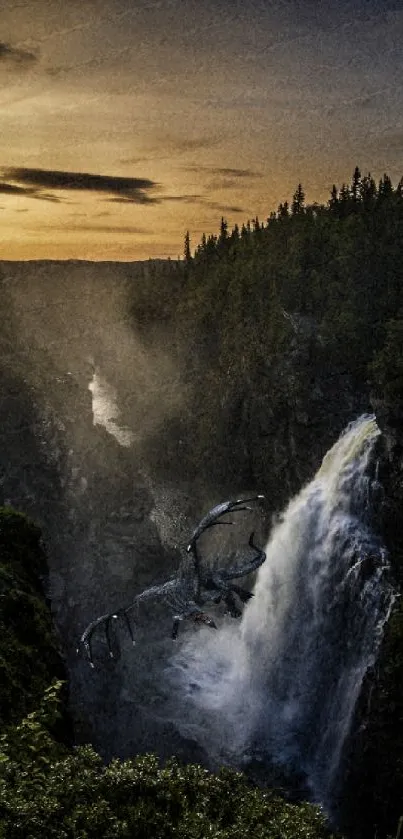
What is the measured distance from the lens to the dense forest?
1151 cm

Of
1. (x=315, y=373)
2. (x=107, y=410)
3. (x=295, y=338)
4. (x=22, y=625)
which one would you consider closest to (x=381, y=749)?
(x=22, y=625)

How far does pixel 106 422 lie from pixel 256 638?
5930 cm

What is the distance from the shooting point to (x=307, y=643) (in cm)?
3762

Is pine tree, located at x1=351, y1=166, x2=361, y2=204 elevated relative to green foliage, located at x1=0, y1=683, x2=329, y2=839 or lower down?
elevated

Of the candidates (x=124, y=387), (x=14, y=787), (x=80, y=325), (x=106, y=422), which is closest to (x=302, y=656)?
(x=14, y=787)

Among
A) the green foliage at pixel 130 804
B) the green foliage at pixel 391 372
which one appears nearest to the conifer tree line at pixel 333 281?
the green foliage at pixel 391 372

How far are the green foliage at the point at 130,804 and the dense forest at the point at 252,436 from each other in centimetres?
3

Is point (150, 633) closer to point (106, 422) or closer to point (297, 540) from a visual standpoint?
point (297, 540)

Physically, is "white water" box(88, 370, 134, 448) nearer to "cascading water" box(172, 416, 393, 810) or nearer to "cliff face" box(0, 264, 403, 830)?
"cliff face" box(0, 264, 403, 830)

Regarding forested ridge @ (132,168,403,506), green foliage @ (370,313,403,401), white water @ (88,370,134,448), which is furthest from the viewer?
white water @ (88,370,134,448)

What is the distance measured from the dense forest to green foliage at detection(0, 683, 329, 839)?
0.03 m

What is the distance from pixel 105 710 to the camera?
35.3 meters

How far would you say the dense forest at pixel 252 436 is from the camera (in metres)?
11.5

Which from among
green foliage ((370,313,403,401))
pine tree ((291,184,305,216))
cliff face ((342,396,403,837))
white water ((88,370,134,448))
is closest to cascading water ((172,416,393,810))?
cliff face ((342,396,403,837))
